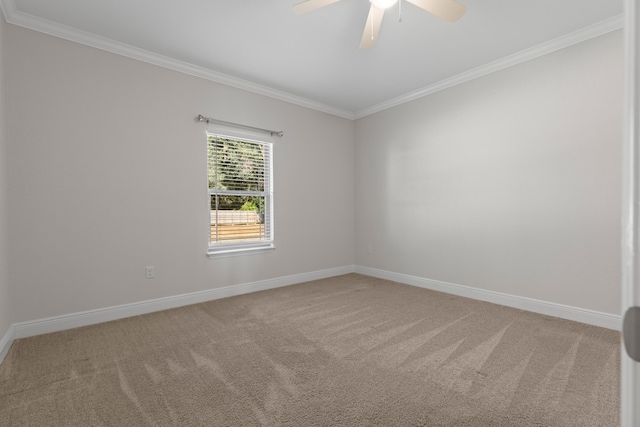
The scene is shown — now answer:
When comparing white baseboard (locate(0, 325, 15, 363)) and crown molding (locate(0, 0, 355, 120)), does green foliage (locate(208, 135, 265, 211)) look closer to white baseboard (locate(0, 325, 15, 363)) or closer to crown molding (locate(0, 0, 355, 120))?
crown molding (locate(0, 0, 355, 120))

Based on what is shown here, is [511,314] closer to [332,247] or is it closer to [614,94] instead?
[614,94]

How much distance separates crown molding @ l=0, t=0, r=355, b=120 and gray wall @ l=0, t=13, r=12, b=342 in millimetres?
130

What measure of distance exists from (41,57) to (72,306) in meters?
2.24

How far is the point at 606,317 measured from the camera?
109 inches

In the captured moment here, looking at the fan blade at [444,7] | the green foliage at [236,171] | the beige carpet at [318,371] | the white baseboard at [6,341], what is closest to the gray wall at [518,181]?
the beige carpet at [318,371]

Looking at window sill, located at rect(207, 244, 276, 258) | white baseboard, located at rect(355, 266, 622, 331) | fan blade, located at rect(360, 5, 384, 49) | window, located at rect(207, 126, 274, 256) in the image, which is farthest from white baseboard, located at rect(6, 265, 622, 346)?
fan blade, located at rect(360, 5, 384, 49)

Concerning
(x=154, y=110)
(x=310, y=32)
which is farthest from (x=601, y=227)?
(x=154, y=110)

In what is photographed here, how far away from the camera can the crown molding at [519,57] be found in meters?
2.75

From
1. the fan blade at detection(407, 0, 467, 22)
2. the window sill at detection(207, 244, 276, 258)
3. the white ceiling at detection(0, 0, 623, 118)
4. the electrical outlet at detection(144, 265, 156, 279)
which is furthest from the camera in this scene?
the window sill at detection(207, 244, 276, 258)

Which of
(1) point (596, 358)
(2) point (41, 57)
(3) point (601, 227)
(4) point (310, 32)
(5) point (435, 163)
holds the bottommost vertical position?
(1) point (596, 358)

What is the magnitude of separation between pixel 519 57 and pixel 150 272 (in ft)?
14.8

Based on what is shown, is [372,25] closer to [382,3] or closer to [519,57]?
[382,3]

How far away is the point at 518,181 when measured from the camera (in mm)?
3320

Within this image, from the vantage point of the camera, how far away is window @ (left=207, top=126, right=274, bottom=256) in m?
3.78
